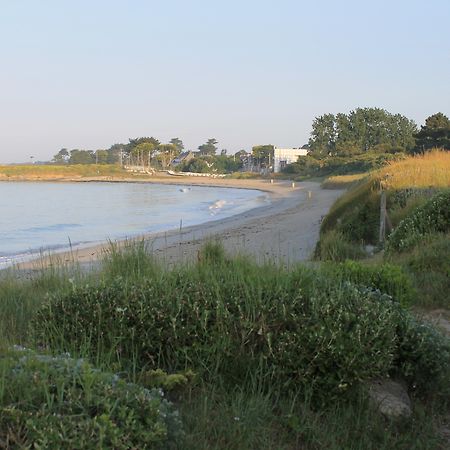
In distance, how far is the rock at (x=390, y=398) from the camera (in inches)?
162

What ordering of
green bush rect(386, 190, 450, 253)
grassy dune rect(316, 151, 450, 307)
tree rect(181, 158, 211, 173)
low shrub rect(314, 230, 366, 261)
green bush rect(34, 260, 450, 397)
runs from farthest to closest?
tree rect(181, 158, 211, 173)
low shrub rect(314, 230, 366, 261)
green bush rect(386, 190, 450, 253)
grassy dune rect(316, 151, 450, 307)
green bush rect(34, 260, 450, 397)

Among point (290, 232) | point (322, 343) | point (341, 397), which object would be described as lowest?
point (290, 232)

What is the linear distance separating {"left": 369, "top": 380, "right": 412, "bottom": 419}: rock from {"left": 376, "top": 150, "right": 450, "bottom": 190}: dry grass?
11186 mm

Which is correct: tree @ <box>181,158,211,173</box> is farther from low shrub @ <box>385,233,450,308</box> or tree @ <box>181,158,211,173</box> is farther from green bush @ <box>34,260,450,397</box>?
green bush @ <box>34,260,450,397</box>

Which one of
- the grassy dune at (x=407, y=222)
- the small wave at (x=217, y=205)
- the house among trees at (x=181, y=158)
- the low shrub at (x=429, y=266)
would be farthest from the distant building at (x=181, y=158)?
the low shrub at (x=429, y=266)

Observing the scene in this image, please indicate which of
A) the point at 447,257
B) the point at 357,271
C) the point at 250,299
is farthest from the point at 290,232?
the point at 250,299

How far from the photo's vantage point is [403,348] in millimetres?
4633

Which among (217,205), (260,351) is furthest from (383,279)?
(217,205)

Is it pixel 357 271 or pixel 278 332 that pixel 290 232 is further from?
pixel 278 332

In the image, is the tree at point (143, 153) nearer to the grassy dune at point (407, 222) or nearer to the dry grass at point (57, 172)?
the dry grass at point (57, 172)

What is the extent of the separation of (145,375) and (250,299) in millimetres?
912

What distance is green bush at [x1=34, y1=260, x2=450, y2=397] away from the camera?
13.3 ft

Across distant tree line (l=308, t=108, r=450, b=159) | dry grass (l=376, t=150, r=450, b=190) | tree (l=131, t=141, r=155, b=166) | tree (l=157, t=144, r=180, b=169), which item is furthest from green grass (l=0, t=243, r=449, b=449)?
tree (l=131, t=141, r=155, b=166)

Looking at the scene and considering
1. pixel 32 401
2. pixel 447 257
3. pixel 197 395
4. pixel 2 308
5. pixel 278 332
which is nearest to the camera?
pixel 32 401
